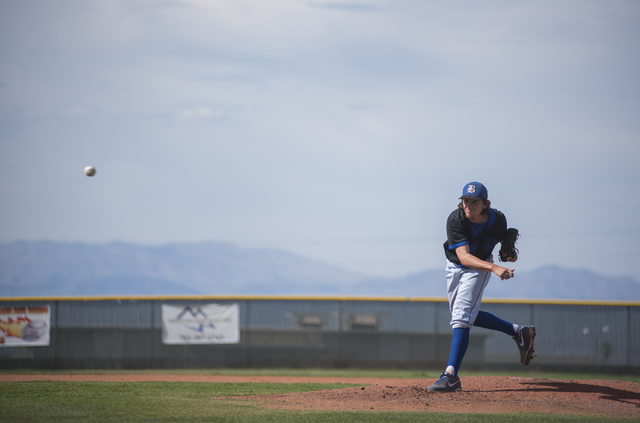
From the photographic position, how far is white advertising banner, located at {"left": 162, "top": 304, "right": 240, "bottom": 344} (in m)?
14.3

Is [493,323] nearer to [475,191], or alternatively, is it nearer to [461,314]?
[461,314]

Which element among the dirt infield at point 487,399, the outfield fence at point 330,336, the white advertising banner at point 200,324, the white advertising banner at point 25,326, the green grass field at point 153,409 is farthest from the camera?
the white advertising banner at point 200,324

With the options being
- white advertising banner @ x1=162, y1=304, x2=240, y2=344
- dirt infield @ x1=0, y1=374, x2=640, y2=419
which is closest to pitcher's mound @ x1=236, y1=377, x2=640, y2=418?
dirt infield @ x1=0, y1=374, x2=640, y2=419

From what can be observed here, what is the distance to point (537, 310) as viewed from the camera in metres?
14.0

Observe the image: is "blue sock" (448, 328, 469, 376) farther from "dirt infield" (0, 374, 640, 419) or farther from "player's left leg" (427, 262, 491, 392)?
"dirt infield" (0, 374, 640, 419)

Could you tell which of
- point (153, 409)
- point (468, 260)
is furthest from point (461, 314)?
point (153, 409)

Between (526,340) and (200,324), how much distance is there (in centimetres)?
983

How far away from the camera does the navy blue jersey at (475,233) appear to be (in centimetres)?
584

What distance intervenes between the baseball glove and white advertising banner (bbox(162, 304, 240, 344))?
956 cm

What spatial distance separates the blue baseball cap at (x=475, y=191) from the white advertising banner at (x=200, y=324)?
974 centimetres

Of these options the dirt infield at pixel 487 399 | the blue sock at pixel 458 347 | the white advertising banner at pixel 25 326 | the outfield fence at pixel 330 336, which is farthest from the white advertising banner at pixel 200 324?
the blue sock at pixel 458 347

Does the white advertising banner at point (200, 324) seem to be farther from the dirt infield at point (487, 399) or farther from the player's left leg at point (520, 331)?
the player's left leg at point (520, 331)

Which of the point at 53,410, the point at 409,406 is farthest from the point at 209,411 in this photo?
the point at 409,406

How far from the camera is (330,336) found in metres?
14.5
